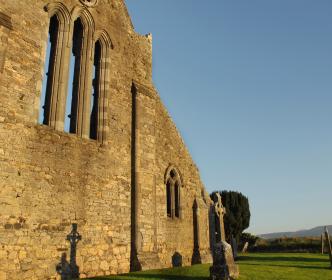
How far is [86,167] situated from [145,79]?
16.6 ft

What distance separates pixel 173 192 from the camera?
50.1 ft

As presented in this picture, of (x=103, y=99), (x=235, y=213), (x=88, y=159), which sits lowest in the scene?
(x=88, y=159)

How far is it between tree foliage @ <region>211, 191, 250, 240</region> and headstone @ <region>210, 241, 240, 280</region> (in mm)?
23709

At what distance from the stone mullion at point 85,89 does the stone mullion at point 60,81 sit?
64 centimetres

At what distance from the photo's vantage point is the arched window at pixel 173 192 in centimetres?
1506

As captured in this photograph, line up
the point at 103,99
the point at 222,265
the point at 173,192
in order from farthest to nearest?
the point at 173,192, the point at 103,99, the point at 222,265

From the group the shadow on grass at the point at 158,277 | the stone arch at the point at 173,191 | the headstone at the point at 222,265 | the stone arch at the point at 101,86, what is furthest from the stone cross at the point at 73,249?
the stone arch at the point at 173,191

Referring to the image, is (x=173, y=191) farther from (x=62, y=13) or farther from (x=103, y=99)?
(x=62, y=13)

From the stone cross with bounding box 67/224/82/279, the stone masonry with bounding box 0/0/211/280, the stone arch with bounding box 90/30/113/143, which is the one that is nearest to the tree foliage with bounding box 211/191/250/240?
the stone masonry with bounding box 0/0/211/280

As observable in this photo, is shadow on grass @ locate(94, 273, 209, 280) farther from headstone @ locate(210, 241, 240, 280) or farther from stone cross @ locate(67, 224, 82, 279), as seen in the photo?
stone cross @ locate(67, 224, 82, 279)

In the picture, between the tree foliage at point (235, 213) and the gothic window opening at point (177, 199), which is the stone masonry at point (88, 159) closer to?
the gothic window opening at point (177, 199)

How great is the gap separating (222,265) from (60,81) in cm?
732

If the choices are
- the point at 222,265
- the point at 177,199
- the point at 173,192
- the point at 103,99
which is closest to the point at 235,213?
the point at 177,199

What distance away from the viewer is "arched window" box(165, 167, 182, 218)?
15062 millimetres
